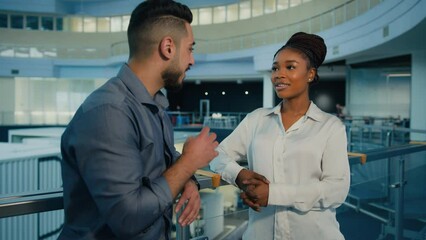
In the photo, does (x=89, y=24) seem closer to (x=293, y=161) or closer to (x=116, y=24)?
(x=116, y=24)

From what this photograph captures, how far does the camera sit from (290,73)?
6.48 ft

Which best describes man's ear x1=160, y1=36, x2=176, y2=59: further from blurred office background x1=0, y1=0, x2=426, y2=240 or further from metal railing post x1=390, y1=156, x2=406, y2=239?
metal railing post x1=390, y1=156, x2=406, y2=239

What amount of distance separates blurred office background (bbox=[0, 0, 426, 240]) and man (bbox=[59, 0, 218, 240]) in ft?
1.26

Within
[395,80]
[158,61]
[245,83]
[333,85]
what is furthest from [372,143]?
[245,83]

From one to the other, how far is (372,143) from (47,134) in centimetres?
1538

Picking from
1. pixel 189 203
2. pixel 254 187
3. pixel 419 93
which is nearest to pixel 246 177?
pixel 254 187

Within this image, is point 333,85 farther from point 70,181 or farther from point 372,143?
point 70,181

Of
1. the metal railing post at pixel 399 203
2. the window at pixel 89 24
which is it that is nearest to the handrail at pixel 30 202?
the metal railing post at pixel 399 203

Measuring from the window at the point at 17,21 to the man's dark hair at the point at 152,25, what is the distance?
3632 cm

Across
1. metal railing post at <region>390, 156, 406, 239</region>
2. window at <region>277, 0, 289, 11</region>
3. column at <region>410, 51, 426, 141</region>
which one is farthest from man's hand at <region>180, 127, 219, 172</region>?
window at <region>277, 0, 289, 11</region>

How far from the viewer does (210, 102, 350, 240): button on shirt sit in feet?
5.85

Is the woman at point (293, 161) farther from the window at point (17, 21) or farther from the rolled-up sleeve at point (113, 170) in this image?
the window at point (17, 21)

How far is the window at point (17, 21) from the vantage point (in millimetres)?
33312

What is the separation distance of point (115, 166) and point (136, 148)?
0.11 metres
